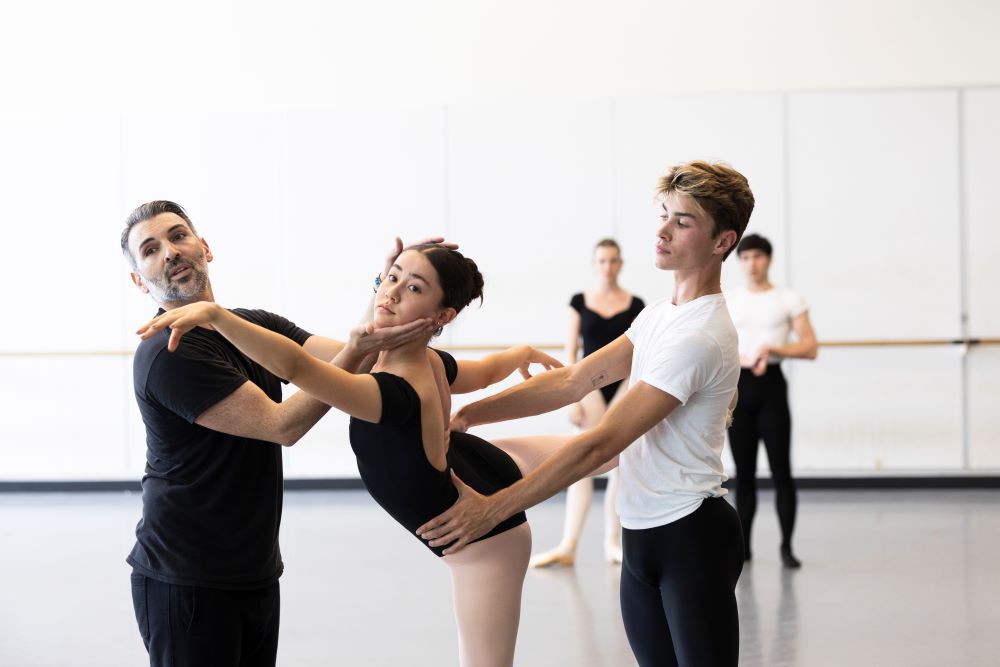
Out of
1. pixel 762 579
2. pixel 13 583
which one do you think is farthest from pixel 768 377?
pixel 13 583

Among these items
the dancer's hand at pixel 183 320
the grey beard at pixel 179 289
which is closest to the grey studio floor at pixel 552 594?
the grey beard at pixel 179 289

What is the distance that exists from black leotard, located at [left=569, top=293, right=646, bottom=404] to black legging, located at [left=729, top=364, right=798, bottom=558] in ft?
2.16

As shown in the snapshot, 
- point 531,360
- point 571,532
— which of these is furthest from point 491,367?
point 571,532

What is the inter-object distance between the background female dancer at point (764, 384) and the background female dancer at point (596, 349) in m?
0.59

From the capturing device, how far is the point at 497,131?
6.98 meters

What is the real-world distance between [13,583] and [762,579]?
355 cm

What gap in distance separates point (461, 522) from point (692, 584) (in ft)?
1.55

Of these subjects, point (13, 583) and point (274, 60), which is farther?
point (274, 60)

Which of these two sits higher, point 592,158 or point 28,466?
point 592,158

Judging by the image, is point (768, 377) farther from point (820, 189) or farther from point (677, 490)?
point (677, 490)

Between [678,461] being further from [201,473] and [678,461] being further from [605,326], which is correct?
[605,326]

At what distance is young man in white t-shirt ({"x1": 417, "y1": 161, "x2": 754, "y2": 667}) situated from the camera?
1934 mm

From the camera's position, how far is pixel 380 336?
6.11 ft

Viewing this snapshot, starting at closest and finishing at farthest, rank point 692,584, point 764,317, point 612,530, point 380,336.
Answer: point 380,336, point 692,584, point 764,317, point 612,530
